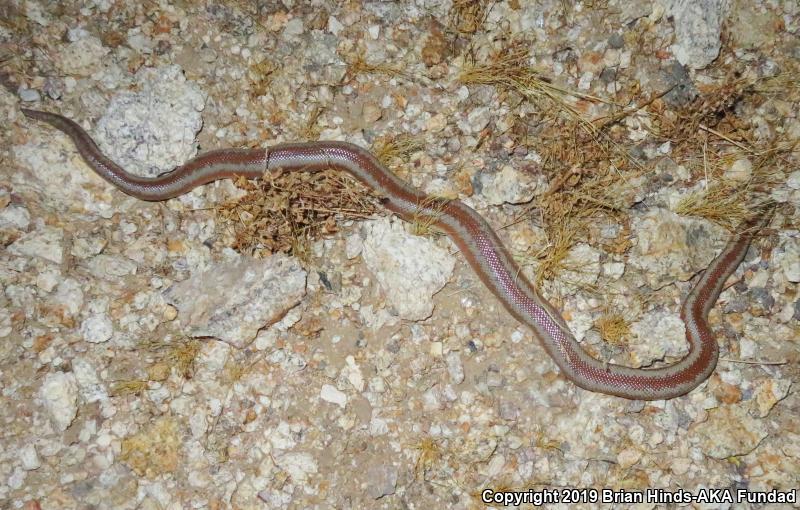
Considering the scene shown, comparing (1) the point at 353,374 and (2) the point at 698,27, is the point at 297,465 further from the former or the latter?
(2) the point at 698,27

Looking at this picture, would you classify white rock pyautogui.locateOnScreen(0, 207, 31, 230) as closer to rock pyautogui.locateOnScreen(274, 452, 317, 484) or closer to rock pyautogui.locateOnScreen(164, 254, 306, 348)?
rock pyautogui.locateOnScreen(164, 254, 306, 348)

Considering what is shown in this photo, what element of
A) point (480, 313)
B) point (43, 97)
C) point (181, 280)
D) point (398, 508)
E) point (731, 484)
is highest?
point (43, 97)

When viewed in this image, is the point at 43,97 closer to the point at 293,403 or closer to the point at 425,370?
the point at 293,403

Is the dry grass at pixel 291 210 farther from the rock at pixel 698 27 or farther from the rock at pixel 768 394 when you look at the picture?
the rock at pixel 768 394

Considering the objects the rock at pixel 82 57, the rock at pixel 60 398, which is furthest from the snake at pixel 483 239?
the rock at pixel 60 398

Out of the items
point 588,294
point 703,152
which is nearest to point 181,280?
point 588,294
